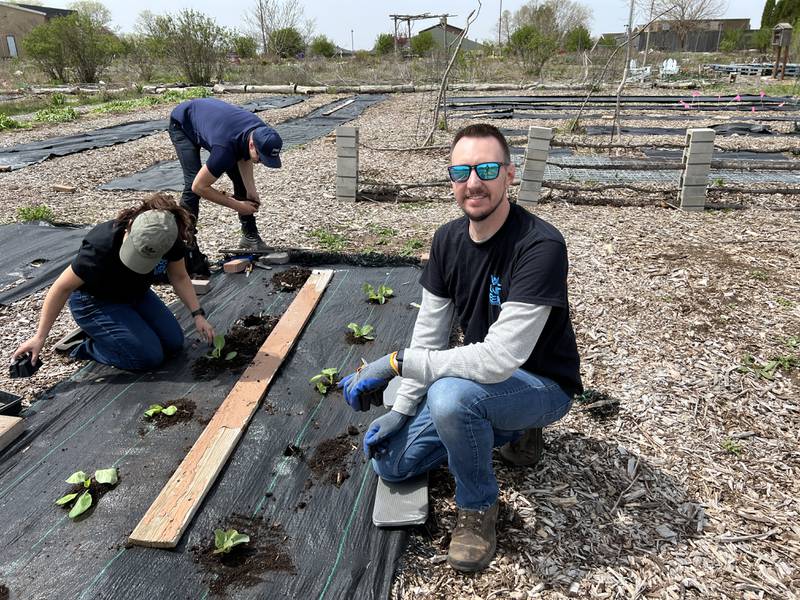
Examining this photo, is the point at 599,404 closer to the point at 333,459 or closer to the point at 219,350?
the point at 333,459

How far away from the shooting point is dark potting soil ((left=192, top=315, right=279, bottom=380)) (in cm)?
311

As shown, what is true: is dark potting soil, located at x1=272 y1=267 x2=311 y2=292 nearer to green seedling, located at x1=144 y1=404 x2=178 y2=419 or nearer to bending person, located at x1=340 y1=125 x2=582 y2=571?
green seedling, located at x1=144 y1=404 x2=178 y2=419

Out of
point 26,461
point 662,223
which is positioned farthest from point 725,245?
point 26,461

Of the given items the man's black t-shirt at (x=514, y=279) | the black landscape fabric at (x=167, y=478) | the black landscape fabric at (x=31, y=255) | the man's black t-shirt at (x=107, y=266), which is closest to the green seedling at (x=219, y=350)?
the black landscape fabric at (x=167, y=478)

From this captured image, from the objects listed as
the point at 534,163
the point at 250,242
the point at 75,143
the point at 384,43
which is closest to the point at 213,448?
the point at 250,242

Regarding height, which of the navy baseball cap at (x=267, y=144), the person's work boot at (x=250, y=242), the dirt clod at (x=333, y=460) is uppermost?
the navy baseball cap at (x=267, y=144)

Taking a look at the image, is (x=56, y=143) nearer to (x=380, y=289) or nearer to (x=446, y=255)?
(x=380, y=289)

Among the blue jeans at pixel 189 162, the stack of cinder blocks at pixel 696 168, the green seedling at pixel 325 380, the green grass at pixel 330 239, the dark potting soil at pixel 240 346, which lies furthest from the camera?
the stack of cinder blocks at pixel 696 168

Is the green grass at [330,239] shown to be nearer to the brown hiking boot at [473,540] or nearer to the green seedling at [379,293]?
the green seedling at [379,293]

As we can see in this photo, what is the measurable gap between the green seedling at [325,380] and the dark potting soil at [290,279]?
1.27 meters

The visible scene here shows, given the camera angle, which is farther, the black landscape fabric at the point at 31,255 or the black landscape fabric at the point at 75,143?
the black landscape fabric at the point at 75,143

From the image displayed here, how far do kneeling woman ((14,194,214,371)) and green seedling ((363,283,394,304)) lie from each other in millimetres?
1172

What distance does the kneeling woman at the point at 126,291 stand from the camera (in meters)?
2.74

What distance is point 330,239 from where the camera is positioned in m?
5.30
